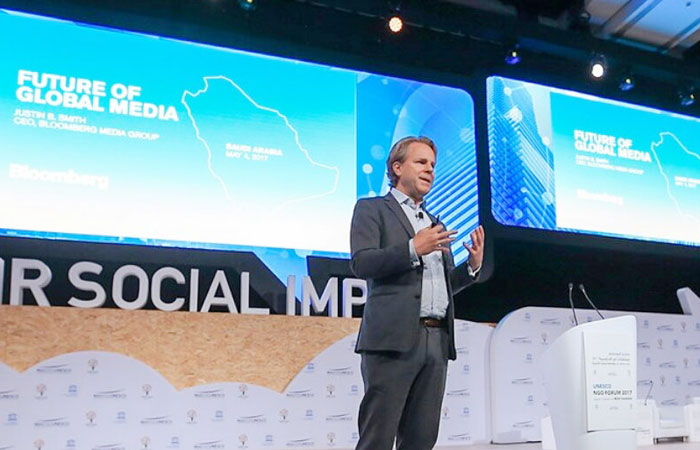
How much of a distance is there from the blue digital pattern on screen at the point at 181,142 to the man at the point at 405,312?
2.05m

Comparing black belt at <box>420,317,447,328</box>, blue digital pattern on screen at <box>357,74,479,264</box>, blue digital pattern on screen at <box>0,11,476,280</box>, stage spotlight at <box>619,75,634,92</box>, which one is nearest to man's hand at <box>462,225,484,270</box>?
black belt at <box>420,317,447,328</box>

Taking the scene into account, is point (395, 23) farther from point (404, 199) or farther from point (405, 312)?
point (405, 312)

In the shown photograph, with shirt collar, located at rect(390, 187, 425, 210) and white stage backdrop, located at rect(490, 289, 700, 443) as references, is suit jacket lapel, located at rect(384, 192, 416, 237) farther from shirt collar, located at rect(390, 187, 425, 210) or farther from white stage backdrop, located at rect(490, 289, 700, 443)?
white stage backdrop, located at rect(490, 289, 700, 443)

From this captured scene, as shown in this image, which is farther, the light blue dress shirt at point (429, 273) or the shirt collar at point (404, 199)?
the shirt collar at point (404, 199)

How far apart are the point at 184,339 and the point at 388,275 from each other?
1.81 meters

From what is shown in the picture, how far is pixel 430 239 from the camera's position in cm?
231

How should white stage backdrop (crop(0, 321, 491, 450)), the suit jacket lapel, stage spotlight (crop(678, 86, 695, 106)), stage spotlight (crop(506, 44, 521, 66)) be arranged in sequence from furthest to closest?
stage spotlight (crop(678, 86, 695, 106)), stage spotlight (crop(506, 44, 521, 66)), white stage backdrop (crop(0, 321, 491, 450)), the suit jacket lapel

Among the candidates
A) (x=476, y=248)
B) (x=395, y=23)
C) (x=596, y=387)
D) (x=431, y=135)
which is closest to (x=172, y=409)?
(x=476, y=248)

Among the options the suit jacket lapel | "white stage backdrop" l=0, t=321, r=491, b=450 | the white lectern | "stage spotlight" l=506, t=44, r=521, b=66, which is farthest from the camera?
"stage spotlight" l=506, t=44, r=521, b=66

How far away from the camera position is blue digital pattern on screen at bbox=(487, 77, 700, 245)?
5.48 metres

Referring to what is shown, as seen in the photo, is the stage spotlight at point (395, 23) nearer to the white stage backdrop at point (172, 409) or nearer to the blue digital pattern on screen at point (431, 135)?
the blue digital pattern on screen at point (431, 135)

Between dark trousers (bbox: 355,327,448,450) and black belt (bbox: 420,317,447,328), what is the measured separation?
2 cm

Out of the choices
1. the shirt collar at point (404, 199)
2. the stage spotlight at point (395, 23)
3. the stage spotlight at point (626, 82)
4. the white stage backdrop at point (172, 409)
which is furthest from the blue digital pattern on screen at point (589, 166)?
the shirt collar at point (404, 199)

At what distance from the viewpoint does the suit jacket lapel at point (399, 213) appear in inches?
101
